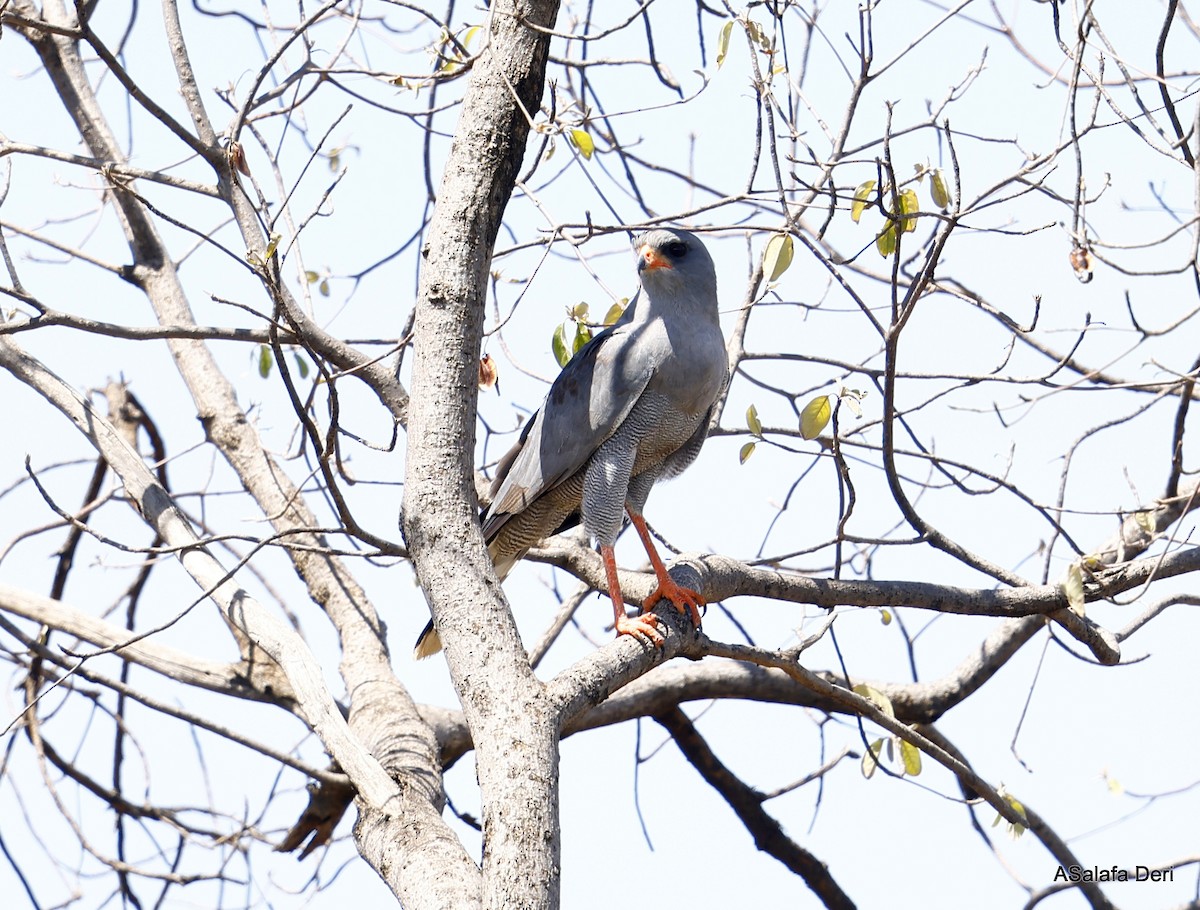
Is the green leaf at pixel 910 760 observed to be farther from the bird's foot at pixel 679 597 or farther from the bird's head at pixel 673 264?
the bird's head at pixel 673 264

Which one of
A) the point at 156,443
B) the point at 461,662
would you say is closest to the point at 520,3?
the point at 461,662

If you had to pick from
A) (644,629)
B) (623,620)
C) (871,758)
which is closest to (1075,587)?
(871,758)

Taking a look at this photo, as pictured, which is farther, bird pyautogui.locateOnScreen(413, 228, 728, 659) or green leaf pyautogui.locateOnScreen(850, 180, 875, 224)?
bird pyautogui.locateOnScreen(413, 228, 728, 659)

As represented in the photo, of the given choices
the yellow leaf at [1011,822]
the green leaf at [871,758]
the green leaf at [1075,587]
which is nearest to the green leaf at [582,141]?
the green leaf at [1075,587]

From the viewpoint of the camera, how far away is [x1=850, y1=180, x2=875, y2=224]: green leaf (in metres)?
3.18

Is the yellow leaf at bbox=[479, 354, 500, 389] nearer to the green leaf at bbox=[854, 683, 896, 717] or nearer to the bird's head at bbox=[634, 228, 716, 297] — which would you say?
the bird's head at bbox=[634, 228, 716, 297]

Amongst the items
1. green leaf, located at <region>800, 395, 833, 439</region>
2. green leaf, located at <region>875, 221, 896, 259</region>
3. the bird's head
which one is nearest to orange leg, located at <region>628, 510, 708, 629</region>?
green leaf, located at <region>800, 395, 833, 439</region>

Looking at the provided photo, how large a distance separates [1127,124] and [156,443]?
4012 mm

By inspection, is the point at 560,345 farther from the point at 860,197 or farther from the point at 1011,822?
the point at 1011,822

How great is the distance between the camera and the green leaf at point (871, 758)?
3703mm

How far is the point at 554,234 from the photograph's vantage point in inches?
126

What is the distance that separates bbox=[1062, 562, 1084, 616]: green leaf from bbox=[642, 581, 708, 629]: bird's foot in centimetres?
107

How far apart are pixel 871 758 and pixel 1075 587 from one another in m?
0.92

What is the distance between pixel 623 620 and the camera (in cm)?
367
